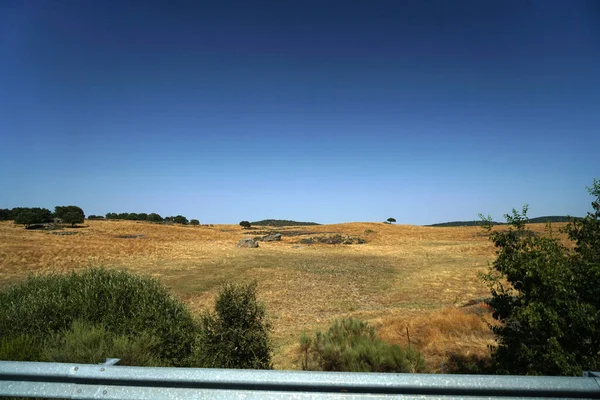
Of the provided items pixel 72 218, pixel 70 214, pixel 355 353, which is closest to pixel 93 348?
pixel 355 353

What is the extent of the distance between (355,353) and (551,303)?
211 inches

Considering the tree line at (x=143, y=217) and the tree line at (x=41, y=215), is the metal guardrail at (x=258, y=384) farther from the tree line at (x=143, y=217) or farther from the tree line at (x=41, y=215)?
the tree line at (x=143, y=217)

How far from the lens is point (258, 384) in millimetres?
2322

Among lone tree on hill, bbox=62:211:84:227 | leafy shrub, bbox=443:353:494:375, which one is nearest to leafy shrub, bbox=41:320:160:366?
leafy shrub, bbox=443:353:494:375

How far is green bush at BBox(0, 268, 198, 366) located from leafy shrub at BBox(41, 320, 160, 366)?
1.29ft

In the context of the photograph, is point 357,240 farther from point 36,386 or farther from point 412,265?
point 36,386

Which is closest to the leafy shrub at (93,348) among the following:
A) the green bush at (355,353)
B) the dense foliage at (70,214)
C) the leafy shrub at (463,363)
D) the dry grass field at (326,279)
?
the dry grass field at (326,279)

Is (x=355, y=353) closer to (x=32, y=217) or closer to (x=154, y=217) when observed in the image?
(x=32, y=217)

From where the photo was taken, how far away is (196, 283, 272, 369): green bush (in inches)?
307

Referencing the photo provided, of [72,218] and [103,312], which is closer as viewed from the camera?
[103,312]

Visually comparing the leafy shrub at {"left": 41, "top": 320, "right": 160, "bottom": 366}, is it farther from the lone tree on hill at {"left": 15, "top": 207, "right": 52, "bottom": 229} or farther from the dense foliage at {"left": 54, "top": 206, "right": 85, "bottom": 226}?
the dense foliage at {"left": 54, "top": 206, "right": 85, "bottom": 226}

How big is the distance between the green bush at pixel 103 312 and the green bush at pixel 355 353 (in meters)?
3.87

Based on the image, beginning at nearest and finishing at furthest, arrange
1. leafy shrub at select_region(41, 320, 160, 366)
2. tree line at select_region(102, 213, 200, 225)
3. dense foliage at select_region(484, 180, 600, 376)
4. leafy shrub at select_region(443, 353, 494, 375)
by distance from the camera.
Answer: dense foliage at select_region(484, 180, 600, 376) → leafy shrub at select_region(41, 320, 160, 366) → leafy shrub at select_region(443, 353, 494, 375) → tree line at select_region(102, 213, 200, 225)

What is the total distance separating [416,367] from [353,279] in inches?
682
